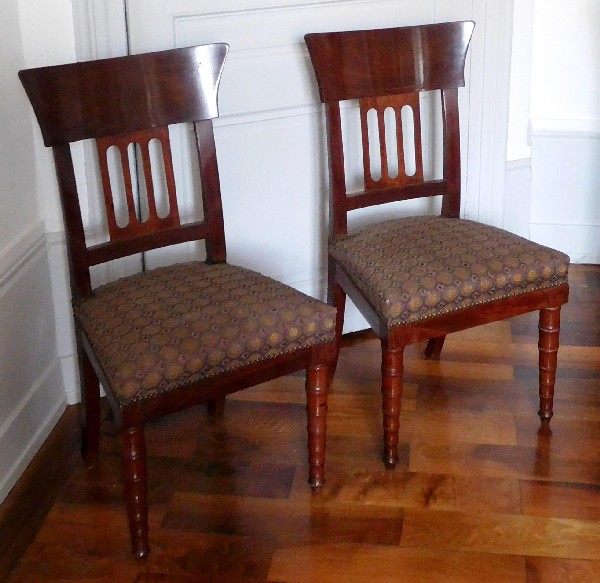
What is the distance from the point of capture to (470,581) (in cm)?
185

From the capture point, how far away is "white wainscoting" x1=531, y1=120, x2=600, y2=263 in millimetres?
3186

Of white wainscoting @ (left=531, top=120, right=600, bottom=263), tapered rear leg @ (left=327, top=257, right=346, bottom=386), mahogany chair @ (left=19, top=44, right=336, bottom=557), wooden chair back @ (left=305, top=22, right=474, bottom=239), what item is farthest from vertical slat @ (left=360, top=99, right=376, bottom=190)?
white wainscoting @ (left=531, top=120, right=600, bottom=263)

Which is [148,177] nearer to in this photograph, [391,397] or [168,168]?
[168,168]

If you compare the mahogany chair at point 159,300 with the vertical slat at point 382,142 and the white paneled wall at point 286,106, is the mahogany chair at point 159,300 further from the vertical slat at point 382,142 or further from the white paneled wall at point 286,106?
the vertical slat at point 382,142

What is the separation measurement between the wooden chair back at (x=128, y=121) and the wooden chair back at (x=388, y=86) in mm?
305

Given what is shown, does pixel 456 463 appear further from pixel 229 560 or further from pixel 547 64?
pixel 547 64

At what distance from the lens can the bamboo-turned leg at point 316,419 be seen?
79.5 inches

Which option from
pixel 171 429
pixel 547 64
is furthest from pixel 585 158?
pixel 171 429

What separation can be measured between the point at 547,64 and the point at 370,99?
3.37 ft

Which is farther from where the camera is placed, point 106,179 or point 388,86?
point 388,86

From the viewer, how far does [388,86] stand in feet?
7.79

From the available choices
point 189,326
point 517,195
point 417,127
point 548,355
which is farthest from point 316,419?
point 517,195

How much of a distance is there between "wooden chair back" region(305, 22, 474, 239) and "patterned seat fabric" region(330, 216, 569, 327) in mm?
150

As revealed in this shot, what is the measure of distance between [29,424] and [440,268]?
106 centimetres
